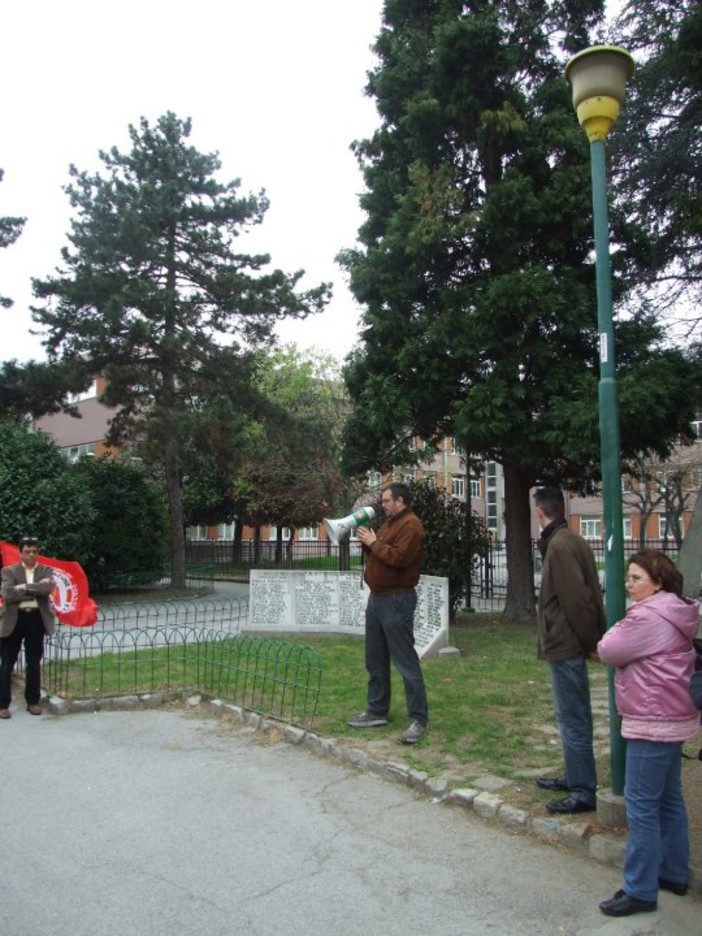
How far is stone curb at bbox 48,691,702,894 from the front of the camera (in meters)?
4.21

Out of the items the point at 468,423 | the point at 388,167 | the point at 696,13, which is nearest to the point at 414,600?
the point at 468,423

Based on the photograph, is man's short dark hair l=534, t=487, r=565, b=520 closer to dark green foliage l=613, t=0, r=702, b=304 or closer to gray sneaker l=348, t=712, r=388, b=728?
gray sneaker l=348, t=712, r=388, b=728

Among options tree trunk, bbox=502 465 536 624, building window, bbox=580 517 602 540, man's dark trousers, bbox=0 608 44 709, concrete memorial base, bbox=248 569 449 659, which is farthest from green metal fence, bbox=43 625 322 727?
building window, bbox=580 517 602 540

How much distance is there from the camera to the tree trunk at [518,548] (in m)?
14.9

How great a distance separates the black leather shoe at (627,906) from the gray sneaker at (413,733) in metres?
2.62

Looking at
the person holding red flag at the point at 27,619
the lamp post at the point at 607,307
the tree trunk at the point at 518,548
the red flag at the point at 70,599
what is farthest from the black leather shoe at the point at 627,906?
the tree trunk at the point at 518,548

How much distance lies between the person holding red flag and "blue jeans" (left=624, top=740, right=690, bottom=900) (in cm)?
622

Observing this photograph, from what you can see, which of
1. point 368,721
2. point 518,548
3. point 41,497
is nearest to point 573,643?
point 368,721

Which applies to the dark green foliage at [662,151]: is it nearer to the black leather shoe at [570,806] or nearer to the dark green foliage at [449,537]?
the dark green foliage at [449,537]

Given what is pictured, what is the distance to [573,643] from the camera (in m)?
4.73

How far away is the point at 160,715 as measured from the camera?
774 centimetres

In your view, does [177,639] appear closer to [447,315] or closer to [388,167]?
[447,315]

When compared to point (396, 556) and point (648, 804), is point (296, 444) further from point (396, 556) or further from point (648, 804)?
point (648, 804)

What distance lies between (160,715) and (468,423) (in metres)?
7.06
